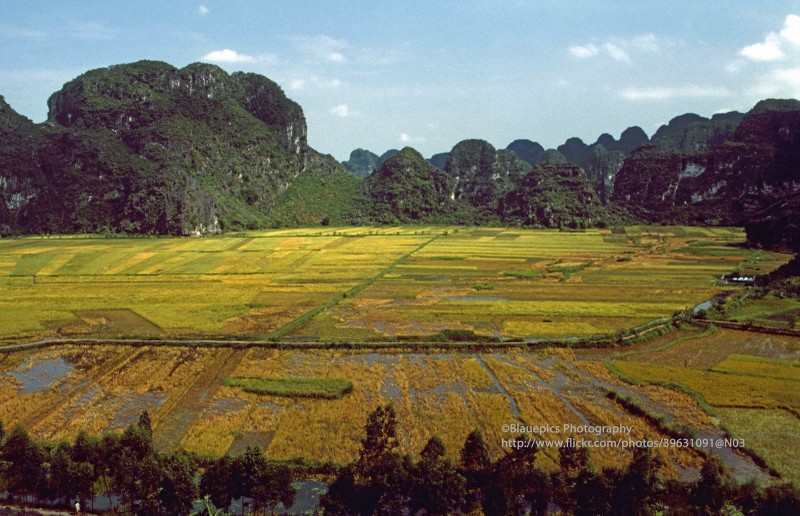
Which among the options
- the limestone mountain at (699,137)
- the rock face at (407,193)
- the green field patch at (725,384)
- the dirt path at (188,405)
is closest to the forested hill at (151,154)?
the rock face at (407,193)

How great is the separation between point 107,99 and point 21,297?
86677 mm

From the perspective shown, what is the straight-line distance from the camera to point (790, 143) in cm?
11000

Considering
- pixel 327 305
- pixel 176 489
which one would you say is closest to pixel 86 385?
pixel 176 489

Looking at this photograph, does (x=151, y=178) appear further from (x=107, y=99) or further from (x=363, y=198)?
(x=363, y=198)

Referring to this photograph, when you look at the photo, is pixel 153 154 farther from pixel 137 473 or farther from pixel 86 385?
pixel 137 473

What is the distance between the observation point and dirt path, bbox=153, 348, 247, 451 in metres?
19.5

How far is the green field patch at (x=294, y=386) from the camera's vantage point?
23344 millimetres

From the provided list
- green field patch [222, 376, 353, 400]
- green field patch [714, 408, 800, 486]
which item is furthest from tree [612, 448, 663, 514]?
green field patch [222, 376, 353, 400]

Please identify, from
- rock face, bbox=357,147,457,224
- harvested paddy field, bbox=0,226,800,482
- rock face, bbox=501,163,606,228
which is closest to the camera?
harvested paddy field, bbox=0,226,800,482

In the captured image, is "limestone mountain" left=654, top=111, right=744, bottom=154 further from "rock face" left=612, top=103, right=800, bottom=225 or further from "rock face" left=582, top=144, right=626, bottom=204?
"rock face" left=612, top=103, right=800, bottom=225

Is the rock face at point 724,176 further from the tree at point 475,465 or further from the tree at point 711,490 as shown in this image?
the tree at point 475,465

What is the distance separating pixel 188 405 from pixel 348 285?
88.7 feet

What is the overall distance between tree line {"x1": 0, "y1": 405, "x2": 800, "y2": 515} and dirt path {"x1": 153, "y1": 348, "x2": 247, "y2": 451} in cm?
300

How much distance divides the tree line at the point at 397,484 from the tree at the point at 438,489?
27mm
